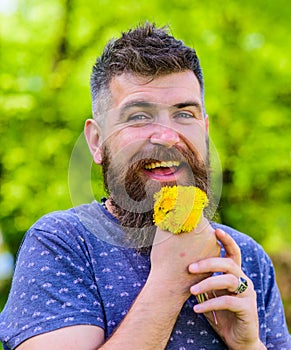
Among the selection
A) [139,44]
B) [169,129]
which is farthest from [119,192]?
[139,44]

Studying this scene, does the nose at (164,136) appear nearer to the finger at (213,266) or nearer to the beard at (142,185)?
the beard at (142,185)

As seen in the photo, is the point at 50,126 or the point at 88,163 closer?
the point at 88,163

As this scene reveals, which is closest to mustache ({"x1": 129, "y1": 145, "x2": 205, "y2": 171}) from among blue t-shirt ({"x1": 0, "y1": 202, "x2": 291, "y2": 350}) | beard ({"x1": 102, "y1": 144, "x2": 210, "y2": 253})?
beard ({"x1": 102, "y1": 144, "x2": 210, "y2": 253})

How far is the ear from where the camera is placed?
2.11 meters

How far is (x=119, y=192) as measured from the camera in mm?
1952

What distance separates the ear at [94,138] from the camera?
211cm

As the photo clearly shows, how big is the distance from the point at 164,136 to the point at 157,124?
0.07 m

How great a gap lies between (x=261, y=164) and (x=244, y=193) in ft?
1.91

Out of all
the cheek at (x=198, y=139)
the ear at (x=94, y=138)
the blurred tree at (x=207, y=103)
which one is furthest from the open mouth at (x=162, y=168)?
the blurred tree at (x=207, y=103)

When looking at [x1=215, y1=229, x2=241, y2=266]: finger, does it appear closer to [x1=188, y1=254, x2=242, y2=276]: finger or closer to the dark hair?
[x1=188, y1=254, x2=242, y2=276]: finger

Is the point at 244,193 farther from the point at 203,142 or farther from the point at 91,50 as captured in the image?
the point at 203,142

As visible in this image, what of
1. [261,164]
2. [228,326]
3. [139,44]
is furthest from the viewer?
[261,164]

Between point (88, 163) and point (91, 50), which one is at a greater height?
point (91, 50)

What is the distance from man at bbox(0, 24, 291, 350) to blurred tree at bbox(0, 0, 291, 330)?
12.9 ft
